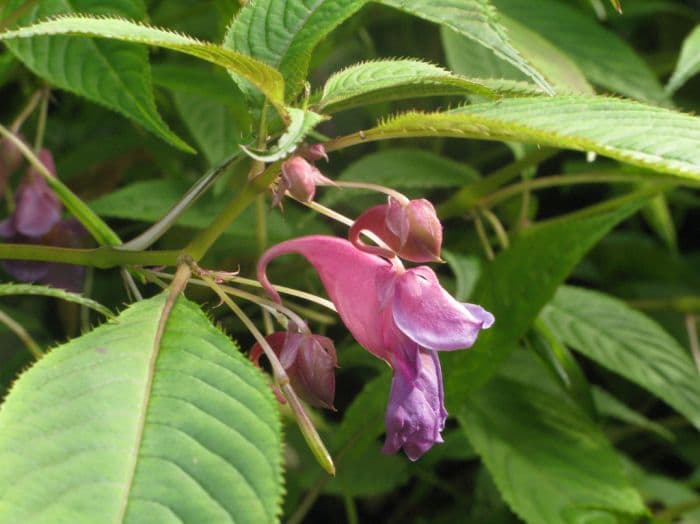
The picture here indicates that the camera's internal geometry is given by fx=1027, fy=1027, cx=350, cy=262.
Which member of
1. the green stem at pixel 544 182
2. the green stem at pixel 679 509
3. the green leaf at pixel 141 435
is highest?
the green stem at pixel 544 182

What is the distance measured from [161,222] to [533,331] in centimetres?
52

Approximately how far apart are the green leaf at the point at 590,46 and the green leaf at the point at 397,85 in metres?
0.61

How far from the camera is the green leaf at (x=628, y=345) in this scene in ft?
3.59

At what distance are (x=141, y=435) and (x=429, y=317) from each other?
164 mm

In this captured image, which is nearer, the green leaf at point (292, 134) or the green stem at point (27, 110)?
the green leaf at point (292, 134)

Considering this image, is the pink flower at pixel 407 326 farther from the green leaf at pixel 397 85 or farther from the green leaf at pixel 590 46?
the green leaf at pixel 590 46

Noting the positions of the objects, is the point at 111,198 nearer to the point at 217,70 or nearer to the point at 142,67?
the point at 217,70

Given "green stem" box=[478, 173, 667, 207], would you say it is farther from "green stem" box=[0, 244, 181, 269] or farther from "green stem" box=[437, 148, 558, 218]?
"green stem" box=[0, 244, 181, 269]

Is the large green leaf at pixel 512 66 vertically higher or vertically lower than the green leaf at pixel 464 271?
higher

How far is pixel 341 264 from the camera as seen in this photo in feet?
1.95

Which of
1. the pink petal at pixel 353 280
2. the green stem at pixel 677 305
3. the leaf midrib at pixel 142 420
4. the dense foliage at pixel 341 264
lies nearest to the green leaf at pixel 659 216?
the dense foliage at pixel 341 264

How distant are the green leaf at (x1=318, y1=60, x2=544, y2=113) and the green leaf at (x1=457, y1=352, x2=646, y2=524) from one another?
0.49 m

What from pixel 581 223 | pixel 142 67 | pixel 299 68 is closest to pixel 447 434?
pixel 581 223

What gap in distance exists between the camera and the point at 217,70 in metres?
1.09
